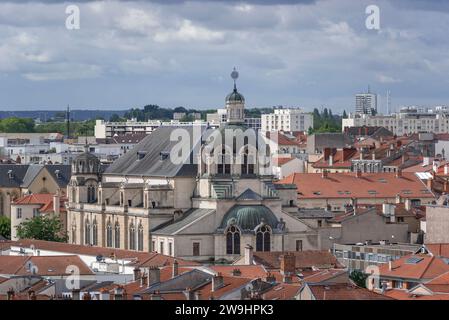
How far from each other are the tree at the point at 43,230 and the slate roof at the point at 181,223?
1284 centimetres

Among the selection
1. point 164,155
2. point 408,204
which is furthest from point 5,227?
point 408,204

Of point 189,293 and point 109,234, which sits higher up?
point 189,293

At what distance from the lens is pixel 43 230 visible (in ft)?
299

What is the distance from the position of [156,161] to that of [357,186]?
23.2 meters

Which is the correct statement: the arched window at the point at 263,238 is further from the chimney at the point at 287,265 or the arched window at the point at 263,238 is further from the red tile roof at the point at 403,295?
the red tile roof at the point at 403,295

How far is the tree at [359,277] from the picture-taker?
60562 millimetres

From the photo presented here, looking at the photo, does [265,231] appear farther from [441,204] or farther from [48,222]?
[48,222]

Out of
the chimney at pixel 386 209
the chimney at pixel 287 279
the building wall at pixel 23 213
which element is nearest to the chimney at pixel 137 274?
the chimney at pixel 287 279

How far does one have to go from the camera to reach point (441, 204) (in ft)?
276

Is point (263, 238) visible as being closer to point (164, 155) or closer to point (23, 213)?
point (164, 155)

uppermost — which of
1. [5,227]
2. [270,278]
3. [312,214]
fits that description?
[270,278]
